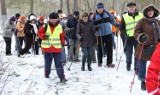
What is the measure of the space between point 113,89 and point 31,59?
4767mm

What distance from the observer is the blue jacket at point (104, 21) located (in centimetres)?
901

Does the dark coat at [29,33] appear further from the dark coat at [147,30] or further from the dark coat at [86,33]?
the dark coat at [147,30]

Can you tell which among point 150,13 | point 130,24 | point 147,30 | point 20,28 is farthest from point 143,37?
point 20,28

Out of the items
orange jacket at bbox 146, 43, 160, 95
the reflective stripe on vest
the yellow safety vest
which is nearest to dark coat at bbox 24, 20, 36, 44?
the reflective stripe on vest

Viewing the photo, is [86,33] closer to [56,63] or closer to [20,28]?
[56,63]

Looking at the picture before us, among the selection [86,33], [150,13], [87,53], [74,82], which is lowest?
[74,82]

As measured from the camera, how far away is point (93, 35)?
8.79m

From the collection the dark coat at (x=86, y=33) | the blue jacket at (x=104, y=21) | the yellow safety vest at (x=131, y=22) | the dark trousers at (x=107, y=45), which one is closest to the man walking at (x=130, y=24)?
the yellow safety vest at (x=131, y=22)

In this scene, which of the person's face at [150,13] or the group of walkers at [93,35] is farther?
the group of walkers at [93,35]

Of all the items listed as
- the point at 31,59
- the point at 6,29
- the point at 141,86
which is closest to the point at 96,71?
the point at 141,86

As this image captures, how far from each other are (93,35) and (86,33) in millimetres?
231

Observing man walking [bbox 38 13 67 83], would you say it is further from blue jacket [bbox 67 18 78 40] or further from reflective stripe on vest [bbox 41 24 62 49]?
blue jacket [bbox 67 18 78 40]

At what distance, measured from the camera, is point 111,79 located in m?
7.87

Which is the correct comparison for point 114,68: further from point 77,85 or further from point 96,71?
point 77,85
